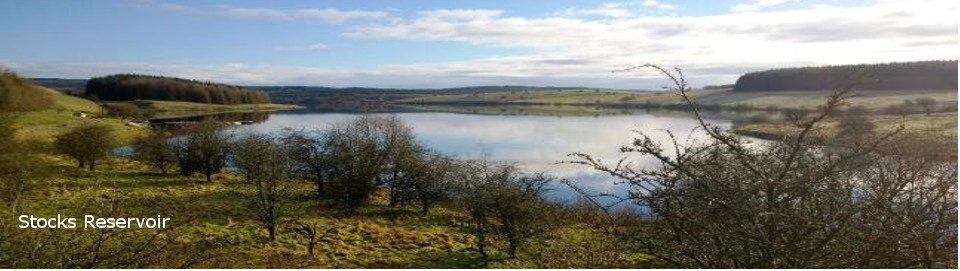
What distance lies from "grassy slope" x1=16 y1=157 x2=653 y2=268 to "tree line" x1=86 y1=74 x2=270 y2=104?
52.8m

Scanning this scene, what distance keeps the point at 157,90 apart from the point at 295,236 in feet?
217

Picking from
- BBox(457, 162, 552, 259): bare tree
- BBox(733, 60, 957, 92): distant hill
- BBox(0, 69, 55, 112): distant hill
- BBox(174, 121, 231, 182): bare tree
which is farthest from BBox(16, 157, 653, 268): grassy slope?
BBox(733, 60, 957, 92): distant hill

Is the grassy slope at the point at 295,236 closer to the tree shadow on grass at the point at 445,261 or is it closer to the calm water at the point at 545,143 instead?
the tree shadow on grass at the point at 445,261

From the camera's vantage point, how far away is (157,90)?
238 feet

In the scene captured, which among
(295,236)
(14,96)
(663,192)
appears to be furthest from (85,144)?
(663,192)

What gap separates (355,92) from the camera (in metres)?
122

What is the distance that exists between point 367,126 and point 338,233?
912 centimetres

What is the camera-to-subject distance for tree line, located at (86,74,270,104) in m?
68.8

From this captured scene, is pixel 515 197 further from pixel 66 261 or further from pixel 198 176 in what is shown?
pixel 198 176

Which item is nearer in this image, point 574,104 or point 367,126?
point 367,126

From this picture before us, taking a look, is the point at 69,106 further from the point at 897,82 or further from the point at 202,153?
the point at 897,82

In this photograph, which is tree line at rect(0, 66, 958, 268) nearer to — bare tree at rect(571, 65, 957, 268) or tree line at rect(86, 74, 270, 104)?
bare tree at rect(571, 65, 957, 268)

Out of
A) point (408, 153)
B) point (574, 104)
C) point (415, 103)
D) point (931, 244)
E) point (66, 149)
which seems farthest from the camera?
point (415, 103)

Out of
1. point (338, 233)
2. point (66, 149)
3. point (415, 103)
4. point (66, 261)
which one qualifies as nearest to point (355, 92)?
point (415, 103)
